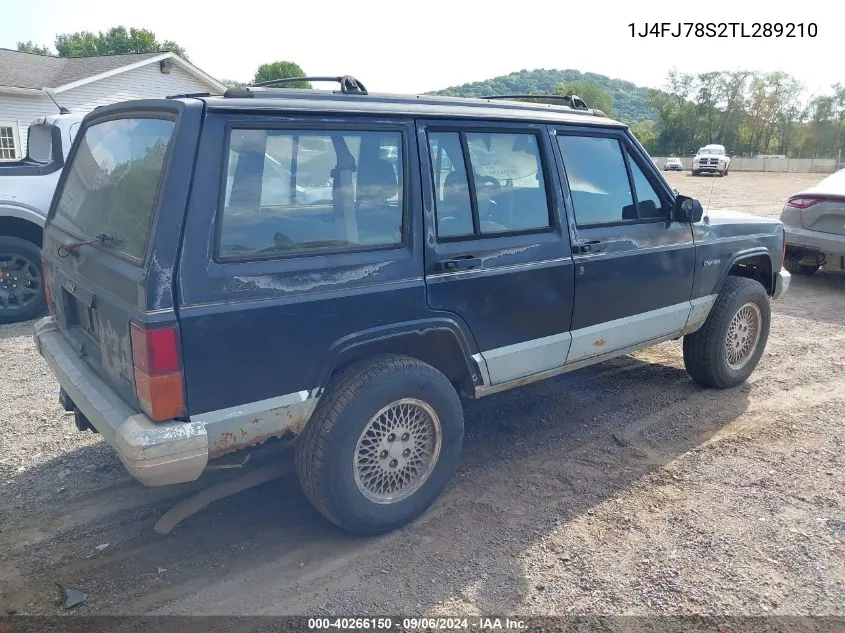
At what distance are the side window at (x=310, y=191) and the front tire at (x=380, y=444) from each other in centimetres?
65

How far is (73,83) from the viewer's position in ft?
65.7

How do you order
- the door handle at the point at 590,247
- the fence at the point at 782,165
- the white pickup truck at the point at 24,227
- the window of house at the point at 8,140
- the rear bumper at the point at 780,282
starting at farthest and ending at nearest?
1. the fence at the point at 782,165
2. the window of house at the point at 8,140
3. the white pickup truck at the point at 24,227
4. the rear bumper at the point at 780,282
5. the door handle at the point at 590,247

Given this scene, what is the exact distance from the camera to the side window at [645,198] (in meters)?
4.36

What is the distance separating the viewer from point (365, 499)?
125 inches

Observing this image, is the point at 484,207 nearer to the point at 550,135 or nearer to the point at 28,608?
the point at 550,135

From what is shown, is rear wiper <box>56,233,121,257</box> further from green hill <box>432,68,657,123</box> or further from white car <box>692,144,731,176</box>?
green hill <box>432,68,657,123</box>

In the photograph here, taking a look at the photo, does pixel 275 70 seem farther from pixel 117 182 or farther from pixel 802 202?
pixel 117 182

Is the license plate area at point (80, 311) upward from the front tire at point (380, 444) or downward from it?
upward

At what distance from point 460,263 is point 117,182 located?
1703mm

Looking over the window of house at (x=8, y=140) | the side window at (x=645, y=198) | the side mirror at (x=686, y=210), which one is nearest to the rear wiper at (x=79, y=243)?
the side window at (x=645, y=198)

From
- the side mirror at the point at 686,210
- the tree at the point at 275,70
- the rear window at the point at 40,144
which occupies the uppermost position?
the tree at the point at 275,70

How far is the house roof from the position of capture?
2009 cm

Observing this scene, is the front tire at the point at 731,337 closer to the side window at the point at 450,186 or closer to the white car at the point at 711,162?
the side window at the point at 450,186

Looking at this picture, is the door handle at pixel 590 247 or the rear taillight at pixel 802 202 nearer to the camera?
the door handle at pixel 590 247
